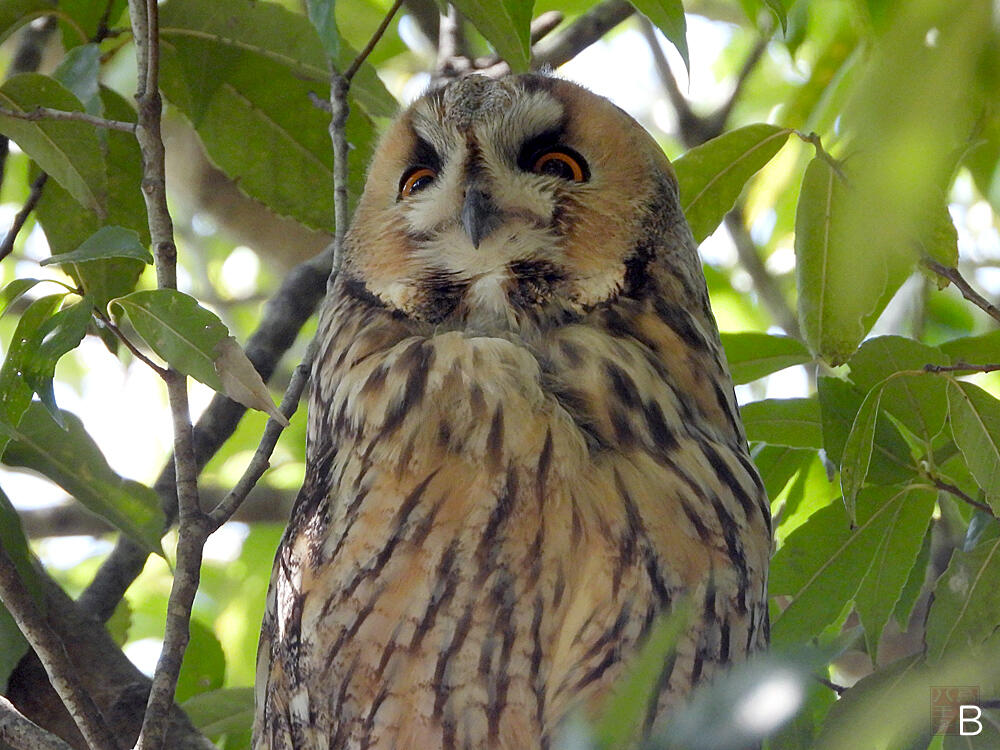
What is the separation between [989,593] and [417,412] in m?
0.74

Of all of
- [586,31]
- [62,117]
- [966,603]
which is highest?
[586,31]

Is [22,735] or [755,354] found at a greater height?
[755,354]

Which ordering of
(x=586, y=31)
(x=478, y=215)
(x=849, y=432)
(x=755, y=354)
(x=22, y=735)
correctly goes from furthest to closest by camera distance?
(x=586, y=31) < (x=755, y=354) < (x=478, y=215) < (x=849, y=432) < (x=22, y=735)

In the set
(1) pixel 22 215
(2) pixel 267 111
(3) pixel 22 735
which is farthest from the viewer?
(2) pixel 267 111

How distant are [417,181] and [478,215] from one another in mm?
218

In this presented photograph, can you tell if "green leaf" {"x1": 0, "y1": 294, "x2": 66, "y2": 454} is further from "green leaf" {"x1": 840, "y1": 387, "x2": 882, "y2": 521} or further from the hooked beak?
"green leaf" {"x1": 840, "y1": 387, "x2": 882, "y2": 521}

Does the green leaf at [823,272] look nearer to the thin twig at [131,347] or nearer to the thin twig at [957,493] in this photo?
the thin twig at [957,493]

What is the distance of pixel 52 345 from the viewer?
125cm

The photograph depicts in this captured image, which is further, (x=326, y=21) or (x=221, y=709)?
(x=221, y=709)

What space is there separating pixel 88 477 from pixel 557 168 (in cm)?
81

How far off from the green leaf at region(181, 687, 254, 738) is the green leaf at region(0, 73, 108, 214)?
0.79 meters

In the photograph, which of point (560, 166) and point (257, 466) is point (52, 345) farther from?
point (560, 166)

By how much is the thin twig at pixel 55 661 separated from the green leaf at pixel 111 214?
0.56m

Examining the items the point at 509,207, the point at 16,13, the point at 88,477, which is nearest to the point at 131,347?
the point at 88,477
